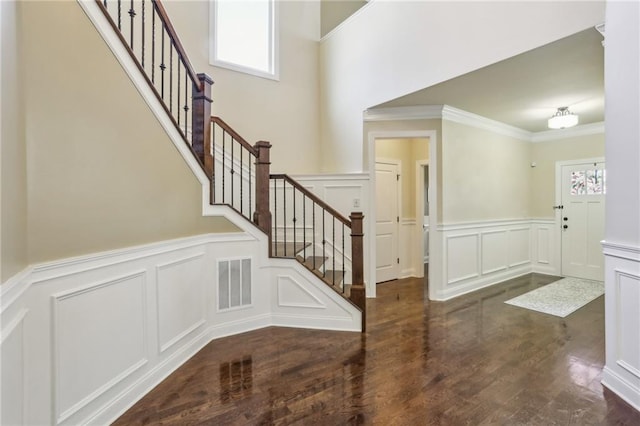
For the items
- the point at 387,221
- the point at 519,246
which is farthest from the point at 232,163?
the point at 519,246

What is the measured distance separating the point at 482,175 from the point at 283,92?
3.29 metres

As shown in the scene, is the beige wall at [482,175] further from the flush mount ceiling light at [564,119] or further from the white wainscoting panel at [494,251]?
the flush mount ceiling light at [564,119]

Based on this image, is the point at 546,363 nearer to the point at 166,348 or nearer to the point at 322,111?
the point at 166,348

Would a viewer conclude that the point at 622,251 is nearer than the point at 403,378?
Yes

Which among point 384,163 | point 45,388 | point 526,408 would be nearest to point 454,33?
point 384,163

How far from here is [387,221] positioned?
5.22 metres

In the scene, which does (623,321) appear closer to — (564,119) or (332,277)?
(332,277)

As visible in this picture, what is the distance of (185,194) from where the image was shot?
98.2 inches

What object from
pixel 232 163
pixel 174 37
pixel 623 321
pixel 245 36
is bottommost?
pixel 623 321

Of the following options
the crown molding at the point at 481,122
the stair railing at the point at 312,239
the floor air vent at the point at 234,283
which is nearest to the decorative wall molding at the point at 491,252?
the stair railing at the point at 312,239

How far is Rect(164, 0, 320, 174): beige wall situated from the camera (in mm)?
4188

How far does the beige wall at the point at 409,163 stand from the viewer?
5410 millimetres

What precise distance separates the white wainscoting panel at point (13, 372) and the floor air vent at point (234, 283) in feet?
5.49

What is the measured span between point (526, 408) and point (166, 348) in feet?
8.07
